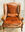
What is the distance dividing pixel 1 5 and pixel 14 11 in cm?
76

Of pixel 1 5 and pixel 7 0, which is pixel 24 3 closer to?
pixel 7 0

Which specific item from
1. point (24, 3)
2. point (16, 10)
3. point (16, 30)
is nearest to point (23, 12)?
point (24, 3)

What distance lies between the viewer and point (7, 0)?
9.71 feet

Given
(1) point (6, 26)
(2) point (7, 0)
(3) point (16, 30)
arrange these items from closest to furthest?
(1) point (6, 26), (3) point (16, 30), (2) point (7, 0)

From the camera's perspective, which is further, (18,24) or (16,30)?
(16,30)

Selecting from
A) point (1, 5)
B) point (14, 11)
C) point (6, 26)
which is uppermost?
point (1, 5)

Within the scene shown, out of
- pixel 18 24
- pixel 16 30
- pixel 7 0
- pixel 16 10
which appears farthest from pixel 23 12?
pixel 18 24

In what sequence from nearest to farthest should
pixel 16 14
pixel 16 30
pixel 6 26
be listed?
pixel 6 26 → pixel 16 30 → pixel 16 14

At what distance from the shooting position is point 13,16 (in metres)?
2.51

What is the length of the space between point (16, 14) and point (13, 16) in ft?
0.41

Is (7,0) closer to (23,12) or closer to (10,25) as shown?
(23,12)

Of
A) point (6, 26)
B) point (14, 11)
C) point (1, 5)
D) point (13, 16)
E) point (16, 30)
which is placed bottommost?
point (16, 30)

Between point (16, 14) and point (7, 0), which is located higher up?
point (7, 0)

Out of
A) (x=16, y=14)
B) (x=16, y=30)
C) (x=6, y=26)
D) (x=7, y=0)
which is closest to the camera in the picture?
(x=6, y=26)
